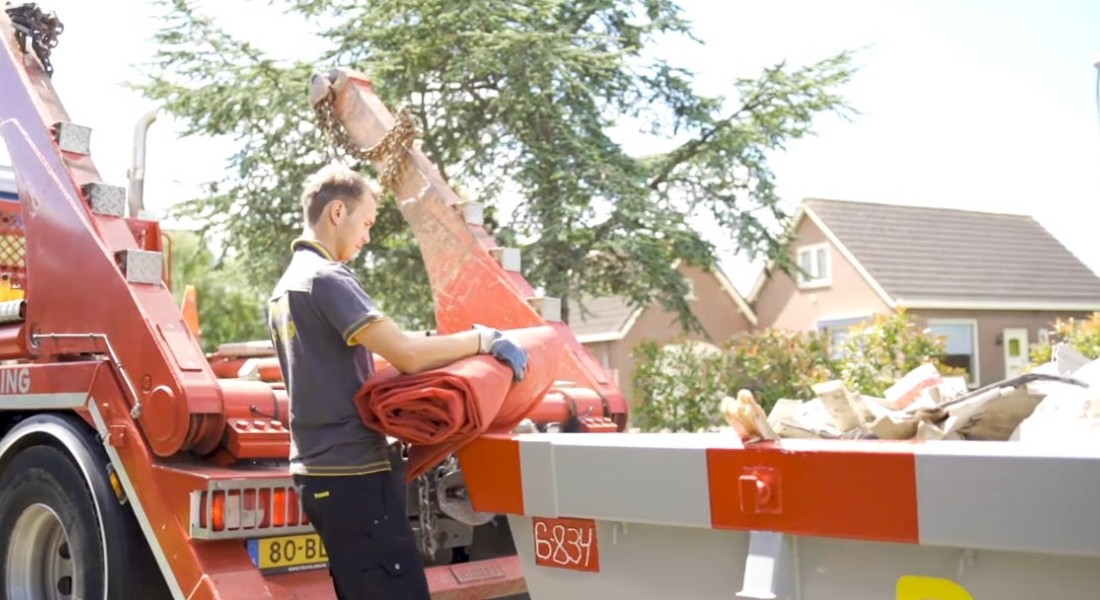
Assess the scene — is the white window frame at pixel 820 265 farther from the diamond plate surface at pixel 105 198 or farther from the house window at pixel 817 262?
the diamond plate surface at pixel 105 198

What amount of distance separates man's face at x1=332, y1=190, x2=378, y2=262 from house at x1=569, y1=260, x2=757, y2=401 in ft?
81.0

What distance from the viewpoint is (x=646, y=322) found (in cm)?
3062

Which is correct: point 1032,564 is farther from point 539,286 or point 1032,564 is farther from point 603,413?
point 539,286

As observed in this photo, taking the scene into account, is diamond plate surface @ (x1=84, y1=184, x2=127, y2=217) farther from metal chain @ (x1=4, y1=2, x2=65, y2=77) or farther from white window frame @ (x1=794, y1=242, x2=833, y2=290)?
white window frame @ (x1=794, y1=242, x2=833, y2=290)

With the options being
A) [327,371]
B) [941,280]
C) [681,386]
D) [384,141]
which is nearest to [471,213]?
[384,141]

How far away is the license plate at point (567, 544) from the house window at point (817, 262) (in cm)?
2732

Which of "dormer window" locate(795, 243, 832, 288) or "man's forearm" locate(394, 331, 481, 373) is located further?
"dormer window" locate(795, 243, 832, 288)

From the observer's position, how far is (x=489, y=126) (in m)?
14.9

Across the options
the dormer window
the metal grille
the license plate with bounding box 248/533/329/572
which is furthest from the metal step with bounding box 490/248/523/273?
the dormer window

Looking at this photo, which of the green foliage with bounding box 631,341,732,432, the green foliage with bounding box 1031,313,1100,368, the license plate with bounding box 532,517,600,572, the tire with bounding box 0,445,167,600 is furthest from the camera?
the green foliage with bounding box 631,341,732,432

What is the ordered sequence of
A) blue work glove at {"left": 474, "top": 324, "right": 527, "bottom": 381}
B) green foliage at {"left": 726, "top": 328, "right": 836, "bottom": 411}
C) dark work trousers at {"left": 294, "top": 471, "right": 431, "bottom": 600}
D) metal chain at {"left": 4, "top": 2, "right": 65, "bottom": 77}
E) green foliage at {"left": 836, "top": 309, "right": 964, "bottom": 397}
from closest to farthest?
dark work trousers at {"left": 294, "top": 471, "right": 431, "bottom": 600} < blue work glove at {"left": 474, "top": 324, "right": 527, "bottom": 381} < metal chain at {"left": 4, "top": 2, "right": 65, "bottom": 77} < green foliage at {"left": 836, "top": 309, "right": 964, "bottom": 397} < green foliage at {"left": 726, "top": 328, "right": 836, "bottom": 411}

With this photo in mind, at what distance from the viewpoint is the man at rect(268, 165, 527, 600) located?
311 cm

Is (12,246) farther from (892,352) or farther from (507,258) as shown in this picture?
(892,352)

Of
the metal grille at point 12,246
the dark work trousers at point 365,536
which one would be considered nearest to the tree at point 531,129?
the metal grille at point 12,246
